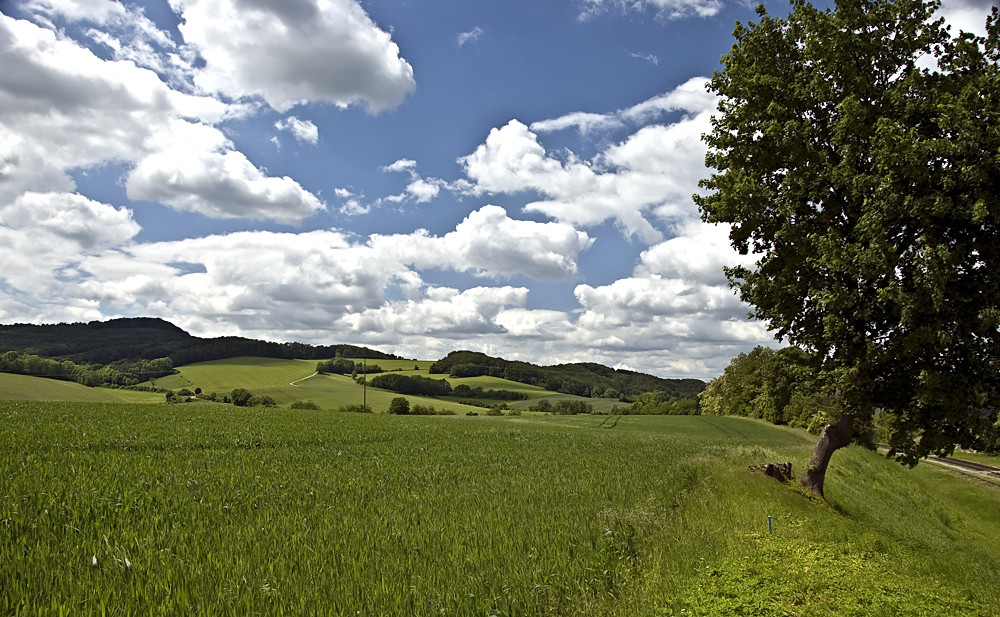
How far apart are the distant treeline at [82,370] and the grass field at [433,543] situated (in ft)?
364

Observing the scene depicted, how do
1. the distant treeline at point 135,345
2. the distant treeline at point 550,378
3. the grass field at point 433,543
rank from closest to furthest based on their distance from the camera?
the grass field at point 433,543 < the distant treeline at point 135,345 < the distant treeline at point 550,378

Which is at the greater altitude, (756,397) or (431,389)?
(756,397)

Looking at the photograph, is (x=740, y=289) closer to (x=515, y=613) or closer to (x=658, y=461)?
(x=658, y=461)

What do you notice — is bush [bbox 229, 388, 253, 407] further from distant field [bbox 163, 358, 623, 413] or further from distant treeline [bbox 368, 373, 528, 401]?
distant treeline [bbox 368, 373, 528, 401]

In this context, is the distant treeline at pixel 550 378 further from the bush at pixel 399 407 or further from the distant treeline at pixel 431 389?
the bush at pixel 399 407

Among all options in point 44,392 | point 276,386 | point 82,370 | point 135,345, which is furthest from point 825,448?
point 135,345

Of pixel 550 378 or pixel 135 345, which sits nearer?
pixel 135 345

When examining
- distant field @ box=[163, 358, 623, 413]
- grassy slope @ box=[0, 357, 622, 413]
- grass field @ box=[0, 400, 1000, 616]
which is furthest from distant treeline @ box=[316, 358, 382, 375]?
grass field @ box=[0, 400, 1000, 616]

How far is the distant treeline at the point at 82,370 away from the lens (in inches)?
3962

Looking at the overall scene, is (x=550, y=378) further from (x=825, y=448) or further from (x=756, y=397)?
(x=825, y=448)

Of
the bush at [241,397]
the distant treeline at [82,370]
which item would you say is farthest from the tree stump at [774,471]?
the distant treeline at [82,370]

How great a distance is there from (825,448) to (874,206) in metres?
7.69

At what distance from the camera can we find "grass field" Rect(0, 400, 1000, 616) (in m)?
6.09

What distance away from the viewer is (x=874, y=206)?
13.3 meters
